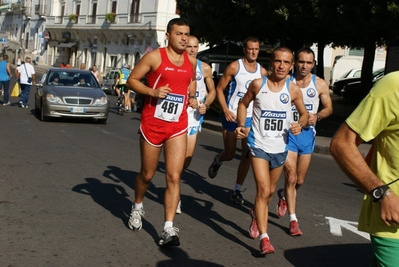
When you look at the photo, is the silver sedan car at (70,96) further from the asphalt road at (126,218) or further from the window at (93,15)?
the window at (93,15)

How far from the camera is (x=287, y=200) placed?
7.38 metres

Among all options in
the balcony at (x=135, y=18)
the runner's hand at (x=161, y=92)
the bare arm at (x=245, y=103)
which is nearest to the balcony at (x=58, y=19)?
the balcony at (x=135, y=18)

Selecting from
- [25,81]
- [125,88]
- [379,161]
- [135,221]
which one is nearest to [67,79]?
[25,81]

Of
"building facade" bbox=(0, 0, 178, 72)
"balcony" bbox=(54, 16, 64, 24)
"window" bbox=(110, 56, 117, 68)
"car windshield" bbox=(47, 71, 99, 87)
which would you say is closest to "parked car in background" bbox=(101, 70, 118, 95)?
"building facade" bbox=(0, 0, 178, 72)

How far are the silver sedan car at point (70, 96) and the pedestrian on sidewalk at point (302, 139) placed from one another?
11.8 meters

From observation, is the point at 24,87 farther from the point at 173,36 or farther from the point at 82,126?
the point at 173,36

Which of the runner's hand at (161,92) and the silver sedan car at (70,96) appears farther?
the silver sedan car at (70,96)

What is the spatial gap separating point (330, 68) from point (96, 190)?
45.5m

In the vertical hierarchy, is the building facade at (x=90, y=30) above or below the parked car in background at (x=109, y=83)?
above

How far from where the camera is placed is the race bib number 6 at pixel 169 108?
655 centimetres

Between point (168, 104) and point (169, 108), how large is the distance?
44 mm

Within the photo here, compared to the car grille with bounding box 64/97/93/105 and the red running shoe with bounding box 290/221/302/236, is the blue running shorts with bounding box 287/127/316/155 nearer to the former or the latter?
the red running shoe with bounding box 290/221/302/236

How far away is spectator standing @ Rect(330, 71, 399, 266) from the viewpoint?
316 cm

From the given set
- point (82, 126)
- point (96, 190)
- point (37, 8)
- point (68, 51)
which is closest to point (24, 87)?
point (82, 126)
